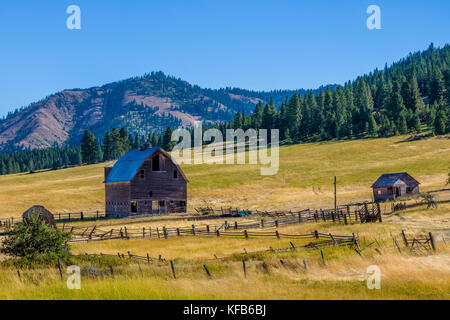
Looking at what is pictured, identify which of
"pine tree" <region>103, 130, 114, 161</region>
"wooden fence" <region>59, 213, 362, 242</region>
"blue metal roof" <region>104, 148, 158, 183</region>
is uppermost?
"pine tree" <region>103, 130, 114, 161</region>

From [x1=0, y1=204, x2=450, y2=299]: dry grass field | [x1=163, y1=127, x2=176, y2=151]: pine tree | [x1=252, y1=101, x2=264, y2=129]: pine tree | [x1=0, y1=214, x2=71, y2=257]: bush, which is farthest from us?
[x1=252, y1=101, x2=264, y2=129]: pine tree

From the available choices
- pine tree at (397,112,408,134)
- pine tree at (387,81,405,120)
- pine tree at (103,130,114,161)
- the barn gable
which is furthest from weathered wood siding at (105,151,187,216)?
pine tree at (387,81,405,120)

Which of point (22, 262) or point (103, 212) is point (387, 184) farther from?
point (22, 262)

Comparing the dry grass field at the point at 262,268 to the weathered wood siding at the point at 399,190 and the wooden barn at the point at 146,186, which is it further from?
the wooden barn at the point at 146,186

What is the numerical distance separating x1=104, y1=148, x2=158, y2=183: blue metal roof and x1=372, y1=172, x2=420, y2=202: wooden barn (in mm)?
33459

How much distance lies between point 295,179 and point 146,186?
38.6m

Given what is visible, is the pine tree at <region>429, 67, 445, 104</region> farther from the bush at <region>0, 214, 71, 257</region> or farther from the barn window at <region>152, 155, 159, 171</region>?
the bush at <region>0, 214, 71, 257</region>

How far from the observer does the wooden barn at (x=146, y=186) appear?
2613 inches

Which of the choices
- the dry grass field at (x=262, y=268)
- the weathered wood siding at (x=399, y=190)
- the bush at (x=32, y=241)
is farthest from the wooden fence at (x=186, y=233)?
the weathered wood siding at (x=399, y=190)

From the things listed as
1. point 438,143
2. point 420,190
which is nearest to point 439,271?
point 420,190

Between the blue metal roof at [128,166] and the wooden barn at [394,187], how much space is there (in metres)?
33.5

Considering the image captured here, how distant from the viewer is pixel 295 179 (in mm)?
96438

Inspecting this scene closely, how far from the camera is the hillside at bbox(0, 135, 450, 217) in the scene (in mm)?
78312

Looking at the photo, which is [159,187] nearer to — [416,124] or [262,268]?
[262,268]
